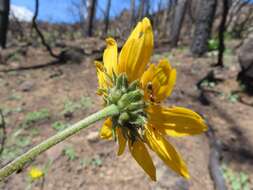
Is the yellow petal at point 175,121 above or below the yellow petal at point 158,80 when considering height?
below

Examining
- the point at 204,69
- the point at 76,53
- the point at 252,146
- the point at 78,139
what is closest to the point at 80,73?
the point at 76,53

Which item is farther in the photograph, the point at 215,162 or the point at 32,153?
the point at 215,162

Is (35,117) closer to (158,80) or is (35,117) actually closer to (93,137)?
(93,137)

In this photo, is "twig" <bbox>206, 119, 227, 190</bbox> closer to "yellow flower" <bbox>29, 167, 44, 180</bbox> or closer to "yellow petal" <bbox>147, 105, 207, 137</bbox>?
"yellow flower" <bbox>29, 167, 44, 180</bbox>

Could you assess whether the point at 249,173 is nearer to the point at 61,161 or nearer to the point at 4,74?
the point at 61,161

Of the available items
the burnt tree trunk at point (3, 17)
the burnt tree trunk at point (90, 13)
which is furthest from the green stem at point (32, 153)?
the burnt tree trunk at point (90, 13)

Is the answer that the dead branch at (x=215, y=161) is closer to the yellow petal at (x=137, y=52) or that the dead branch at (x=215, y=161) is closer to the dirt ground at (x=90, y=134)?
the dirt ground at (x=90, y=134)

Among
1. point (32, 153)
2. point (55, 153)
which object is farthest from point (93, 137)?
point (32, 153)
